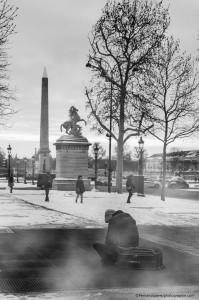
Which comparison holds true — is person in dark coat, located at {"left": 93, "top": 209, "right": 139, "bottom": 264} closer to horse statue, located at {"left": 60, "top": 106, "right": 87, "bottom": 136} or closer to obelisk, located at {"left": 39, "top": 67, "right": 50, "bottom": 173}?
horse statue, located at {"left": 60, "top": 106, "right": 87, "bottom": 136}

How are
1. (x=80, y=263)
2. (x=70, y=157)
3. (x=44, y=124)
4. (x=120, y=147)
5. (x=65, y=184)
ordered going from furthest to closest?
(x=44, y=124) → (x=70, y=157) → (x=65, y=184) → (x=120, y=147) → (x=80, y=263)

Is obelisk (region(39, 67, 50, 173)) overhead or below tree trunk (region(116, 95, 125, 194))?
overhead

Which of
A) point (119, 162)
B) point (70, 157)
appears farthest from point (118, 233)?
point (70, 157)

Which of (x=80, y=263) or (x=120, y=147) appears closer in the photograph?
(x=80, y=263)

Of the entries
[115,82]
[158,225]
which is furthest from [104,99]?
[158,225]

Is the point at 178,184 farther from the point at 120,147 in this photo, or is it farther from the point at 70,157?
the point at 120,147

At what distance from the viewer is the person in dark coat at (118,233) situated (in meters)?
10.0

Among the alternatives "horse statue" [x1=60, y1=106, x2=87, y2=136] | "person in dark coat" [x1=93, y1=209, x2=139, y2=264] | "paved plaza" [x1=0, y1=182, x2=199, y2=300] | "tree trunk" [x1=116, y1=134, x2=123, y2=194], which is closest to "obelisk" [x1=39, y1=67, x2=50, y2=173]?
"horse statue" [x1=60, y1=106, x2=87, y2=136]

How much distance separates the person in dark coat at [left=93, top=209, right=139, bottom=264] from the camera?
10.0 meters

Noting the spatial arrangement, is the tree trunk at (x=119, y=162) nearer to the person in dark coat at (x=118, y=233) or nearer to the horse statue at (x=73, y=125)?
the horse statue at (x=73, y=125)

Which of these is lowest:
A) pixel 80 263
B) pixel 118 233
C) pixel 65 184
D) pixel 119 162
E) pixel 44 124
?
pixel 80 263

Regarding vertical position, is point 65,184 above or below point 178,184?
below

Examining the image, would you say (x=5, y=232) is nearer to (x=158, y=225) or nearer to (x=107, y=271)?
(x=158, y=225)

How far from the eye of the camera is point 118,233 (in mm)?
10203
